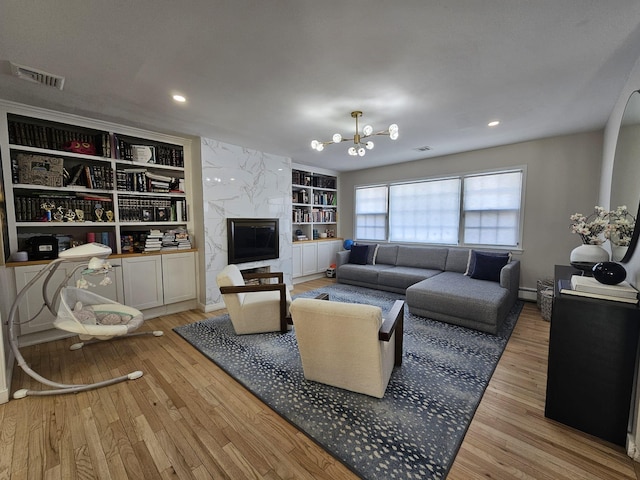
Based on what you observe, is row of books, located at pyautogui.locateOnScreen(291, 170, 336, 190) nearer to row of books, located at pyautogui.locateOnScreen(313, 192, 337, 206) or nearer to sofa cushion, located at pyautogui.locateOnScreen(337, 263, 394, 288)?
row of books, located at pyautogui.locateOnScreen(313, 192, 337, 206)

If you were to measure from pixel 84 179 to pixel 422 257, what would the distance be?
17.1 ft

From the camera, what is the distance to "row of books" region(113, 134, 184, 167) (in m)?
3.35

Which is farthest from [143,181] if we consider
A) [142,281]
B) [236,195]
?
[142,281]

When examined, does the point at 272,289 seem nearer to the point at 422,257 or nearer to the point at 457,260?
the point at 422,257

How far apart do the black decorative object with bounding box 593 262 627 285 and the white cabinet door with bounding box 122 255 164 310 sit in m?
4.38

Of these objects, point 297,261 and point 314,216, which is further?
point 314,216

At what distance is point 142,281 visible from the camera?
3.37 metres

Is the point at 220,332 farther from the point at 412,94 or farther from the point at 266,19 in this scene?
the point at 412,94

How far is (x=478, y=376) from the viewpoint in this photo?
218cm

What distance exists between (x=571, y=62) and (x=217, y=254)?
4234mm

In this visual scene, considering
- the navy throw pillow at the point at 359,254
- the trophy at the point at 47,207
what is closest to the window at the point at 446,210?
the navy throw pillow at the point at 359,254

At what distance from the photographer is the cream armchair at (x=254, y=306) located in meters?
2.81

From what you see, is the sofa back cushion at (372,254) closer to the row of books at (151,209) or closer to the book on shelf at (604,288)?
the row of books at (151,209)

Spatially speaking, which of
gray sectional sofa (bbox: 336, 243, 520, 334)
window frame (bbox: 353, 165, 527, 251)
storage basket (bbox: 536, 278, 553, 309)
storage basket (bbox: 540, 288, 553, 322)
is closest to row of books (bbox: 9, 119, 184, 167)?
gray sectional sofa (bbox: 336, 243, 520, 334)
